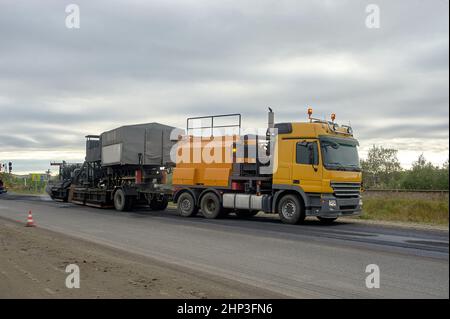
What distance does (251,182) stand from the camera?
1778cm

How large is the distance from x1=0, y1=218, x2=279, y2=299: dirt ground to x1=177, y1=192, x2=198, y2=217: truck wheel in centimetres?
855

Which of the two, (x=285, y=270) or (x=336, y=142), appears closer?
(x=285, y=270)

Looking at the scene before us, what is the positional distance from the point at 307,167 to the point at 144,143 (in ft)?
32.5

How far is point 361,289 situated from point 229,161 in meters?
11.6

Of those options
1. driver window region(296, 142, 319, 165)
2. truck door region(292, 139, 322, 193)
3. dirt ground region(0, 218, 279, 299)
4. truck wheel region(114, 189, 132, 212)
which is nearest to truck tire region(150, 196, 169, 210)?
truck wheel region(114, 189, 132, 212)

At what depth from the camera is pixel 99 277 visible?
7.58m

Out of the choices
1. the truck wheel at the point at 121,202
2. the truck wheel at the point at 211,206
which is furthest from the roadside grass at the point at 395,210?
the truck wheel at the point at 121,202

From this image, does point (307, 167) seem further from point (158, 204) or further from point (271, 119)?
point (158, 204)

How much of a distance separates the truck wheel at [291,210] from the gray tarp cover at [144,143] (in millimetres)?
8190

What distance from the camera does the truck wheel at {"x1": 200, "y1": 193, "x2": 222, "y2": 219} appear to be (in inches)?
731
